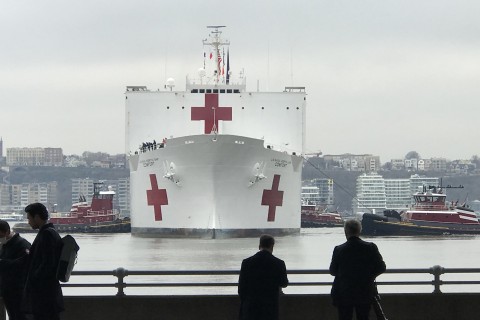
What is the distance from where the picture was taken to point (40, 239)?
9.03 metres

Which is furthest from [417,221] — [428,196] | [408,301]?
[408,301]

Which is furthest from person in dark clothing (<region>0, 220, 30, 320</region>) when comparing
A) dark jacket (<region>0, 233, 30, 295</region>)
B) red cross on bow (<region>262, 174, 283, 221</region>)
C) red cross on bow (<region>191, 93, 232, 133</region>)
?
red cross on bow (<region>191, 93, 232, 133</region>)

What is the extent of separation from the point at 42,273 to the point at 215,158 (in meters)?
36.1

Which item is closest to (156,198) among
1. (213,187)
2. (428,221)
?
(213,187)

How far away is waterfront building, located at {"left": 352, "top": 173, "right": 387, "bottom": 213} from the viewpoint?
601 feet

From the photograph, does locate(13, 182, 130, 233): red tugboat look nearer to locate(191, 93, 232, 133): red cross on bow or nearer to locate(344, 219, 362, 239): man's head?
locate(191, 93, 232, 133): red cross on bow

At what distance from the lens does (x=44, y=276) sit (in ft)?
29.7

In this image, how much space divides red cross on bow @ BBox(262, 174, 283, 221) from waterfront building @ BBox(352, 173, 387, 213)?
433 feet

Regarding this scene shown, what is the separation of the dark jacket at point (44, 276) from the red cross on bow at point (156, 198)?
124 feet

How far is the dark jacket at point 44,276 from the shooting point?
9039mm

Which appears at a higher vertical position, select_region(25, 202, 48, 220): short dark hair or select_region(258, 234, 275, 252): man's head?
select_region(25, 202, 48, 220): short dark hair

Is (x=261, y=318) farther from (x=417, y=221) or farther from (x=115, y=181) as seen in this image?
(x=115, y=181)

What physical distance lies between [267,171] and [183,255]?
13580mm

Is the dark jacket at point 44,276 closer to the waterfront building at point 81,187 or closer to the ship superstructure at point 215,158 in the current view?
the ship superstructure at point 215,158
